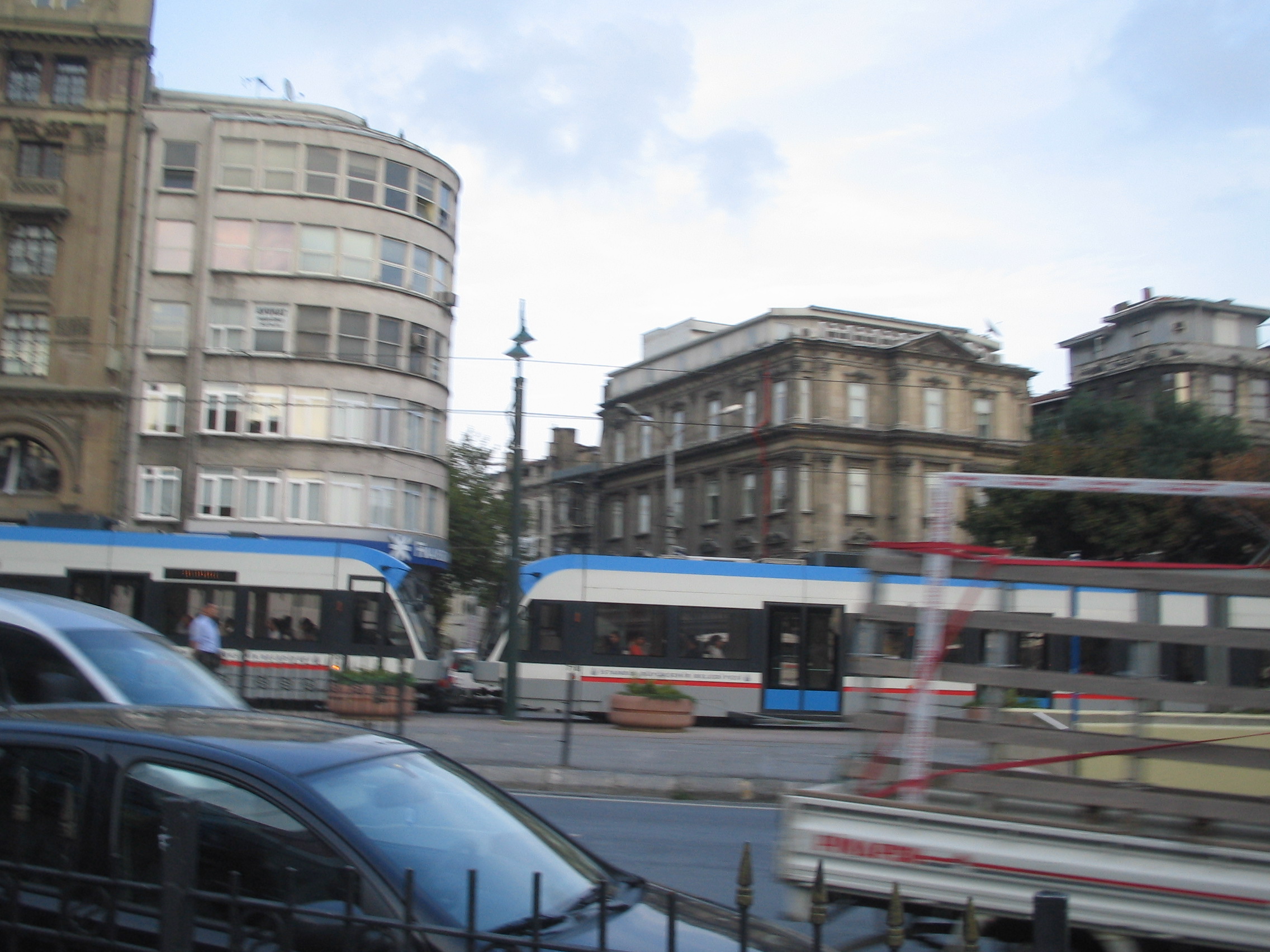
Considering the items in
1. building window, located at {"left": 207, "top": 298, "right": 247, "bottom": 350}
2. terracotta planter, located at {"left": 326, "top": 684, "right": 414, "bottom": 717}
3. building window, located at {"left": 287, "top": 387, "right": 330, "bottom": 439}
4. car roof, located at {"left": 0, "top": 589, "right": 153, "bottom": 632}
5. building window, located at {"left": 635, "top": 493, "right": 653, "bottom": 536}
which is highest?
building window, located at {"left": 207, "top": 298, "right": 247, "bottom": 350}

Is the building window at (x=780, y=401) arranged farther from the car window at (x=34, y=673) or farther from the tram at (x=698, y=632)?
the car window at (x=34, y=673)

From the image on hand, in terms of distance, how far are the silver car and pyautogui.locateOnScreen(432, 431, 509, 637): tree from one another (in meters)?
38.6

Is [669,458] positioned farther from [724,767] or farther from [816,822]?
[816,822]

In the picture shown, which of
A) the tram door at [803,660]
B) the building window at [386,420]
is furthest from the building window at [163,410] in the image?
the tram door at [803,660]

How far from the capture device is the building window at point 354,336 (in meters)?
35.9

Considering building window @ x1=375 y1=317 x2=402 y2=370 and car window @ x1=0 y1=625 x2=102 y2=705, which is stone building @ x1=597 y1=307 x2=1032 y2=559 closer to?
building window @ x1=375 y1=317 x2=402 y2=370

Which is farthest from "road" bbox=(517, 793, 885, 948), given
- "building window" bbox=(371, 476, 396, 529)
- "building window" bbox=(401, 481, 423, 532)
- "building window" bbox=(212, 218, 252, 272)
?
"building window" bbox=(212, 218, 252, 272)

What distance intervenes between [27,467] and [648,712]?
74.1 feet

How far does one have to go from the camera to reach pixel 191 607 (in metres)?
24.2

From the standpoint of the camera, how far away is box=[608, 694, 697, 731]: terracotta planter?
2202 cm

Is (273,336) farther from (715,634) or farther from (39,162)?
(715,634)

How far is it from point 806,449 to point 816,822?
136ft

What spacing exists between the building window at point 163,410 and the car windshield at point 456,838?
109 feet

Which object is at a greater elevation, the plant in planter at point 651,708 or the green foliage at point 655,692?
the green foliage at point 655,692
